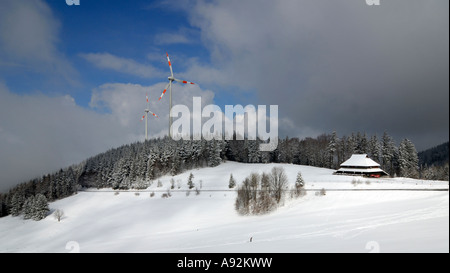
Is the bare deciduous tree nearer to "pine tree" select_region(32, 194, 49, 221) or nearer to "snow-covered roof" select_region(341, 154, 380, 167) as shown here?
"snow-covered roof" select_region(341, 154, 380, 167)

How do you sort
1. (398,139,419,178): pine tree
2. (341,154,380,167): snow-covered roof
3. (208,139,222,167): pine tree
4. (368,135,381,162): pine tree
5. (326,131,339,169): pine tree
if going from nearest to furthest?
1. (341,154,380,167): snow-covered roof
2. (398,139,419,178): pine tree
3. (368,135,381,162): pine tree
4. (326,131,339,169): pine tree
5. (208,139,222,167): pine tree

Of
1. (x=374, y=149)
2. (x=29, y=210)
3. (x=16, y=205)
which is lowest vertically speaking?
(x=16, y=205)

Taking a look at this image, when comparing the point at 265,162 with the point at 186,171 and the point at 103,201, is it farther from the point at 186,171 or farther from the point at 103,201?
the point at 103,201

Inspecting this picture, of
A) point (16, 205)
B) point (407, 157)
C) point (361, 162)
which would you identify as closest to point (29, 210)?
point (16, 205)

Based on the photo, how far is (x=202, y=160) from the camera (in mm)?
117875

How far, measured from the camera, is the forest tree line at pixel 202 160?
281 ft

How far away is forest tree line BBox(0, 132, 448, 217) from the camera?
281ft

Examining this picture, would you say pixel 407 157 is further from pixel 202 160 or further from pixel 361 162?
pixel 202 160

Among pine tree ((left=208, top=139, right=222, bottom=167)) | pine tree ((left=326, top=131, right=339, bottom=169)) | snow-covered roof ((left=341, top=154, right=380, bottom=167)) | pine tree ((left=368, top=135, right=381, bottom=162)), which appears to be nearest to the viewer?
snow-covered roof ((left=341, top=154, right=380, bottom=167))

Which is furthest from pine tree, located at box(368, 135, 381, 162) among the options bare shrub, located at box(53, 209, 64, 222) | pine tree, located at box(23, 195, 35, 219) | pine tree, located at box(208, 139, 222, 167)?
pine tree, located at box(23, 195, 35, 219)

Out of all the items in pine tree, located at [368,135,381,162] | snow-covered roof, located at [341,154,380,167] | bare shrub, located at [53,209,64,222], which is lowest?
bare shrub, located at [53,209,64,222]

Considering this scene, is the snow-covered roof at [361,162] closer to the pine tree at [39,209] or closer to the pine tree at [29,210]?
the pine tree at [39,209]

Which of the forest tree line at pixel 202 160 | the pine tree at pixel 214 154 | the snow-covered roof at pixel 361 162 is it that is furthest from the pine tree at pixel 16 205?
the snow-covered roof at pixel 361 162
